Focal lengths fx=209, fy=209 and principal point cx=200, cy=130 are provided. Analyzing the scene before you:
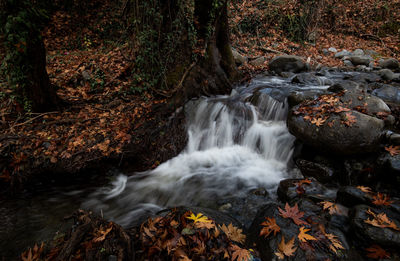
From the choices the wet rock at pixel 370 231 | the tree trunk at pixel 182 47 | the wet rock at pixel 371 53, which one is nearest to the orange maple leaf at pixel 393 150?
the wet rock at pixel 370 231

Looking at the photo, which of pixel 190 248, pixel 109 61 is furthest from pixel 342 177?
pixel 109 61

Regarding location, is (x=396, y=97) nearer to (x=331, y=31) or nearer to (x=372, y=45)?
(x=372, y=45)

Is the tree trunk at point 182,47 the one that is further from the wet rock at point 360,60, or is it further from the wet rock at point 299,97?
the wet rock at point 360,60

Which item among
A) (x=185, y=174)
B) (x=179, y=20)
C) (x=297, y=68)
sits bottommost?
(x=185, y=174)

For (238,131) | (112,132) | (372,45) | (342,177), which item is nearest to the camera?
(342,177)

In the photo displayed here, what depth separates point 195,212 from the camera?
273 centimetres

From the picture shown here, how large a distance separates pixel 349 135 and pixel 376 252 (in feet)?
6.99

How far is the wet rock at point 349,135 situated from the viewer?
3.97 m

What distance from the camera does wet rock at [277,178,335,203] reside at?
3691 millimetres

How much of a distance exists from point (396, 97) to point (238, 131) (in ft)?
14.0

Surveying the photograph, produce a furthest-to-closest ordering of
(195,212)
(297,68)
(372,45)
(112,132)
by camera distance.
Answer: (372,45) < (297,68) < (112,132) < (195,212)

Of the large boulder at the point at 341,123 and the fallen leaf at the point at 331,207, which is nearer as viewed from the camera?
the fallen leaf at the point at 331,207

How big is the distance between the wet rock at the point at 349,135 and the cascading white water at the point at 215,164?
1.07 meters

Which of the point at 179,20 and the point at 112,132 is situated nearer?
the point at 112,132
